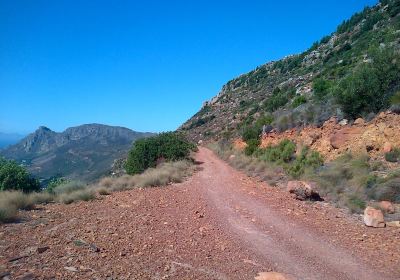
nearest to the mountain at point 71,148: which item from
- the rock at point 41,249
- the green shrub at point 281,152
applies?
the green shrub at point 281,152

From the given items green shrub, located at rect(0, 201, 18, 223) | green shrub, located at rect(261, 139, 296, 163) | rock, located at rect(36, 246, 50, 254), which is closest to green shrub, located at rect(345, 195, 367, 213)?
green shrub, located at rect(261, 139, 296, 163)

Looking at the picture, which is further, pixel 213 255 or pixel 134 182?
pixel 134 182

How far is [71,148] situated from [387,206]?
143 m

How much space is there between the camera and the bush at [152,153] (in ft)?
76.3

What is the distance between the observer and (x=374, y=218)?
935 centimetres

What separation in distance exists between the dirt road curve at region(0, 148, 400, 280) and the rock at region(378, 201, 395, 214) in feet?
2.75

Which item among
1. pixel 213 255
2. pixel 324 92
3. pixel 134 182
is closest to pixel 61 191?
pixel 134 182

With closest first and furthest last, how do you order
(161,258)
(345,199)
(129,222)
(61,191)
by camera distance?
(161,258)
(129,222)
(345,199)
(61,191)

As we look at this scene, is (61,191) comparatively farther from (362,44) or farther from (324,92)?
(362,44)

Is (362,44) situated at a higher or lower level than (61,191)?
higher

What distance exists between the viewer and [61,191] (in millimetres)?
13438

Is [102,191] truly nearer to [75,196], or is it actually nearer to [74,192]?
[74,192]

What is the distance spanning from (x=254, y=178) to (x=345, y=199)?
664 cm

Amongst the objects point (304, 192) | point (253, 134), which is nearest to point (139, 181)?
point (304, 192)
